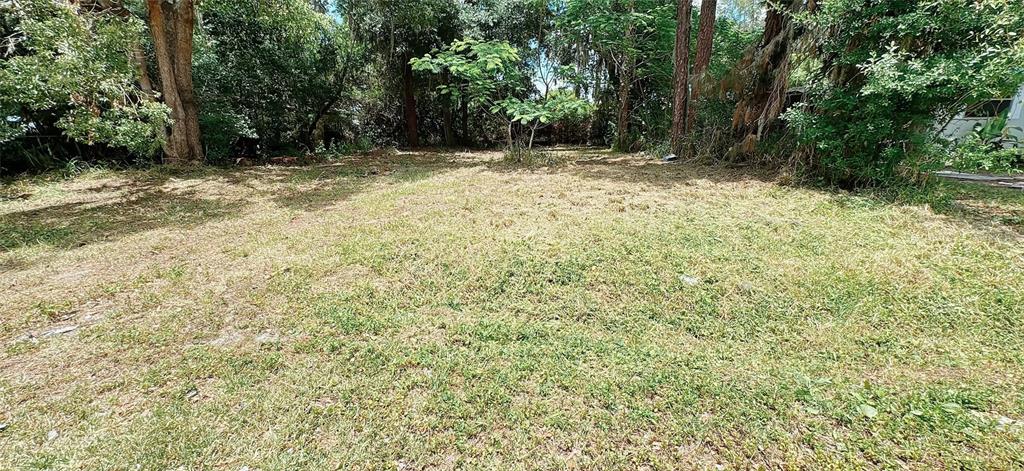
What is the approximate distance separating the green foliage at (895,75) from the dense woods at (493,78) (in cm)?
2

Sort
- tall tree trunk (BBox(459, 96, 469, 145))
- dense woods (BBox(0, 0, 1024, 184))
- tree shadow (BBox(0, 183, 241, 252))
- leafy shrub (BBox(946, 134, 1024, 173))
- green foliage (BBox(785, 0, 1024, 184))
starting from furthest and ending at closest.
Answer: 1. tall tree trunk (BBox(459, 96, 469, 145))
2. dense woods (BBox(0, 0, 1024, 184))
3. tree shadow (BBox(0, 183, 241, 252))
4. leafy shrub (BBox(946, 134, 1024, 173))
5. green foliage (BBox(785, 0, 1024, 184))

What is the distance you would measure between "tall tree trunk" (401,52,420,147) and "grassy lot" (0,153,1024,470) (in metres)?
8.42

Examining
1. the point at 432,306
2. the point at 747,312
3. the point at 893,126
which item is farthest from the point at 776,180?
the point at 432,306

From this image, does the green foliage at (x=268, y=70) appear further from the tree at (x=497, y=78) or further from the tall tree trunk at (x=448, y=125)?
the tall tree trunk at (x=448, y=125)

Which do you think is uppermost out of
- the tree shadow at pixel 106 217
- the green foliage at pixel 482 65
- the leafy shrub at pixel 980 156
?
the green foliage at pixel 482 65

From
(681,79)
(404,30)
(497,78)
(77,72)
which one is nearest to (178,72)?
(77,72)

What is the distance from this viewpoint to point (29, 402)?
1689mm

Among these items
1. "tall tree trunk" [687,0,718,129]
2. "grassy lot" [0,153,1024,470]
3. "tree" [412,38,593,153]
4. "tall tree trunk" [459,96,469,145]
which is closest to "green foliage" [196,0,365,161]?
"tree" [412,38,593,153]

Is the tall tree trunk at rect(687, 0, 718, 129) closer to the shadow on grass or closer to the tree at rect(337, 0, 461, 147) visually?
the shadow on grass

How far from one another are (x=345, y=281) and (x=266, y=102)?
8.04 metres

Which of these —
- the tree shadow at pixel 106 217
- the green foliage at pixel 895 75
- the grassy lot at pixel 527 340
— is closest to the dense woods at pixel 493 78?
the green foliage at pixel 895 75

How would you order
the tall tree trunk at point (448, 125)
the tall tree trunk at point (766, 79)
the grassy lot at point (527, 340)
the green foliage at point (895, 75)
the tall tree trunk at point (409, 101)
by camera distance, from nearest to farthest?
the grassy lot at point (527, 340) < the green foliage at point (895, 75) < the tall tree trunk at point (766, 79) < the tall tree trunk at point (409, 101) < the tall tree trunk at point (448, 125)

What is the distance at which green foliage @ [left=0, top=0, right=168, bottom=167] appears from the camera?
3.89 m

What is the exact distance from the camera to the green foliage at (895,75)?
3.35 metres
